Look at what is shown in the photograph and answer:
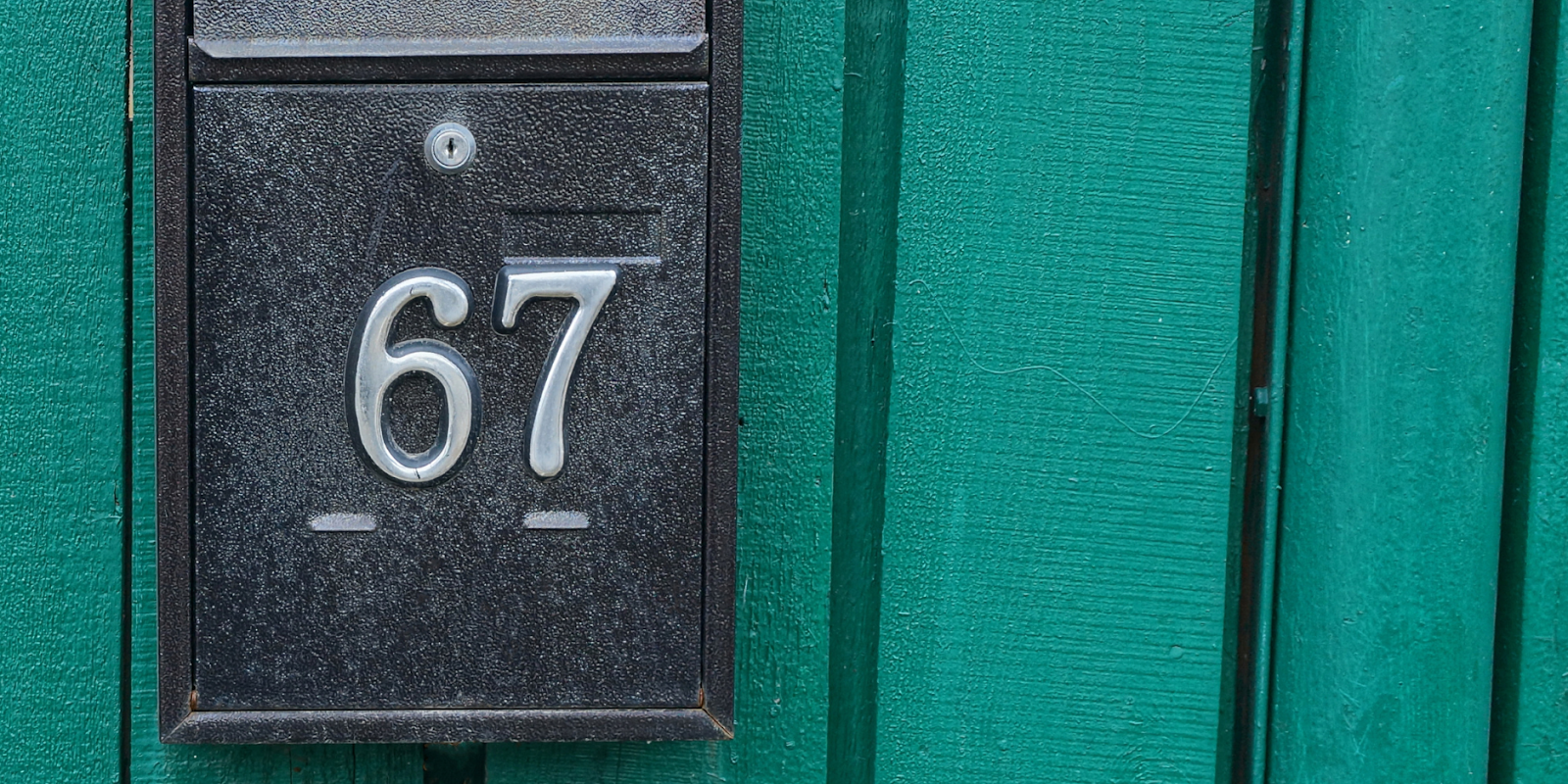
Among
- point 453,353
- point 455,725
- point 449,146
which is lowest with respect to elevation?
point 455,725

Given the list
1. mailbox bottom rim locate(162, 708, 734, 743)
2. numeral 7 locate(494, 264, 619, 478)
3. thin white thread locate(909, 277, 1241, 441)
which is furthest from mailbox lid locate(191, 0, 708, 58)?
mailbox bottom rim locate(162, 708, 734, 743)

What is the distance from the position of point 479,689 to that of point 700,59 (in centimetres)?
39

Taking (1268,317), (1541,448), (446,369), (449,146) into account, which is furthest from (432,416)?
(1541,448)

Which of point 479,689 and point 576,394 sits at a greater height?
point 576,394

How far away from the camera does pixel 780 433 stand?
0.70 metres

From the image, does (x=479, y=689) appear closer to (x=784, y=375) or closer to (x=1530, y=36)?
(x=784, y=375)

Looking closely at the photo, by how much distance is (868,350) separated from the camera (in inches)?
28.3

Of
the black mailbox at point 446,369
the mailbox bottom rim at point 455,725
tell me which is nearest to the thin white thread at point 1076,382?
the black mailbox at point 446,369

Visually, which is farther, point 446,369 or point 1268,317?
point 1268,317

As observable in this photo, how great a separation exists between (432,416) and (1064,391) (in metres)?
0.41

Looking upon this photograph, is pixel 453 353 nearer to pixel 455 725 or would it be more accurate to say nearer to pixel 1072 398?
pixel 455 725

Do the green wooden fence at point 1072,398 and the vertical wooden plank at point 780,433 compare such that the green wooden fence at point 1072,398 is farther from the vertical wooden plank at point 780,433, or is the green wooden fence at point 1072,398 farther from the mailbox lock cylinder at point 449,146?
the mailbox lock cylinder at point 449,146

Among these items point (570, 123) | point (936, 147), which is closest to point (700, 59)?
point (570, 123)

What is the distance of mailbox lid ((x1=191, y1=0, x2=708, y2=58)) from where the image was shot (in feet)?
1.93
